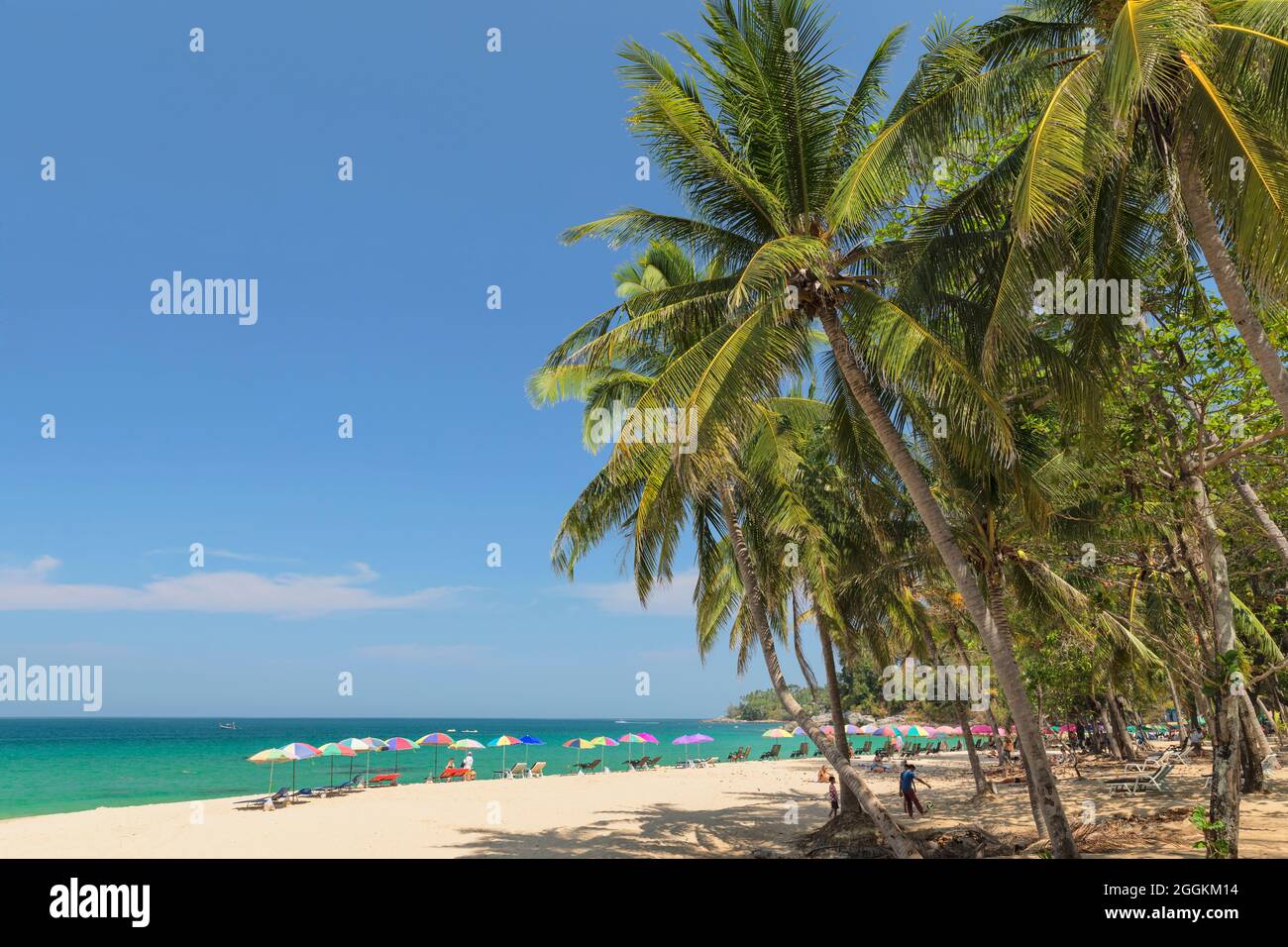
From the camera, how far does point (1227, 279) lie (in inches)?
292

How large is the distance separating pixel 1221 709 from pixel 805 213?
8.67 meters

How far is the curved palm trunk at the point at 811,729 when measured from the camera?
1170cm

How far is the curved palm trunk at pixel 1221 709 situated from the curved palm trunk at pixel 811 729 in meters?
4.06

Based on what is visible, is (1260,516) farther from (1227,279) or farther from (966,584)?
(1227,279)

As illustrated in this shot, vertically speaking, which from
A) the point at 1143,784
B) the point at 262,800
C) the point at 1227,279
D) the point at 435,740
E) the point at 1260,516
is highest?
the point at 1227,279

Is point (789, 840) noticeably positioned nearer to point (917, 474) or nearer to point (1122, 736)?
point (917, 474)

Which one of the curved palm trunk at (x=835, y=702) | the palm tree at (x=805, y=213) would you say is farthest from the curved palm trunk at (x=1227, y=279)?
the curved palm trunk at (x=835, y=702)

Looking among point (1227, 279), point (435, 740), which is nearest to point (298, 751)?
point (435, 740)

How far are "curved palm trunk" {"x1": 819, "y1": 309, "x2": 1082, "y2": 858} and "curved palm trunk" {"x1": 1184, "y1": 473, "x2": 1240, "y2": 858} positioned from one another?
1.77 meters

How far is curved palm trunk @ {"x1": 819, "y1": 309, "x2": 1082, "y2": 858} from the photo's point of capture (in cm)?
974

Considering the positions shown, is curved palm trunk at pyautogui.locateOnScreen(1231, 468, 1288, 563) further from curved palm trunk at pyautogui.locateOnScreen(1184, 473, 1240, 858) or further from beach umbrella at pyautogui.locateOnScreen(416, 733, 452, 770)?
beach umbrella at pyautogui.locateOnScreen(416, 733, 452, 770)

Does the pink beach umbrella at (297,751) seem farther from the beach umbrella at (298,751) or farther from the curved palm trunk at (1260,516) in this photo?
the curved palm trunk at (1260,516)

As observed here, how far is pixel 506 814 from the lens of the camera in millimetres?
22797
